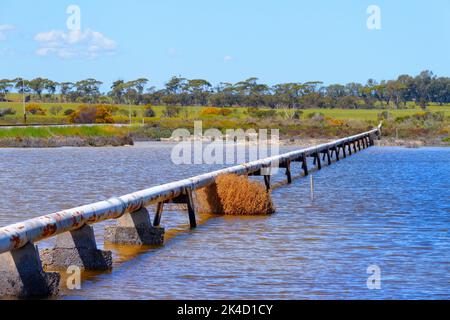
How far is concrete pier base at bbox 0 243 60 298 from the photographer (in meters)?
12.1

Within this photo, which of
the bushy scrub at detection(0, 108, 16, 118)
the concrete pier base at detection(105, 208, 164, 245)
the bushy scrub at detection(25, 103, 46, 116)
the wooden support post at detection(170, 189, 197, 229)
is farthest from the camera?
the bushy scrub at detection(25, 103, 46, 116)

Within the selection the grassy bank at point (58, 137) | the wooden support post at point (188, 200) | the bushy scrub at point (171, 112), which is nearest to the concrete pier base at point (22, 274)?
the wooden support post at point (188, 200)

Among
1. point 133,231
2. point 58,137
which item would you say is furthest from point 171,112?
point 133,231

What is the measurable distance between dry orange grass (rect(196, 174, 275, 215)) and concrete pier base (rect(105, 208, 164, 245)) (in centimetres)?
499

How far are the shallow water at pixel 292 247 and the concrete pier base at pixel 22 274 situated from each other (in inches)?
20.0

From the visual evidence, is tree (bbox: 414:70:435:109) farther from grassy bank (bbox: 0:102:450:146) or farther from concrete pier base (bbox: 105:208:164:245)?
concrete pier base (bbox: 105:208:164:245)

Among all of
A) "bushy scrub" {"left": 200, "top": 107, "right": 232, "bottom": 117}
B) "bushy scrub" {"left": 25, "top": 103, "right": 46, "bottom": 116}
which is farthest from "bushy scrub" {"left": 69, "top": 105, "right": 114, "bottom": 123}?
"bushy scrub" {"left": 25, "top": 103, "right": 46, "bottom": 116}

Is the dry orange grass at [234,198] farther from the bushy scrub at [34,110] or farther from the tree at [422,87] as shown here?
the tree at [422,87]

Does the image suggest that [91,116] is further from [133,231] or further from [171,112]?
[133,231]

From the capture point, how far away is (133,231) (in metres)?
17.0

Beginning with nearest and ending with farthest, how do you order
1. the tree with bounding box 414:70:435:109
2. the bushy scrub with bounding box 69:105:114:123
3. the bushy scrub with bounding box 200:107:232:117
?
the bushy scrub with bounding box 69:105:114:123 → the bushy scrub with bounding box 200:107:232:117 → the tree with bounding box 414:70:435:109

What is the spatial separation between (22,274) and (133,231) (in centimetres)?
495

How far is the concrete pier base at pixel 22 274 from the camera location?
39.6ft
